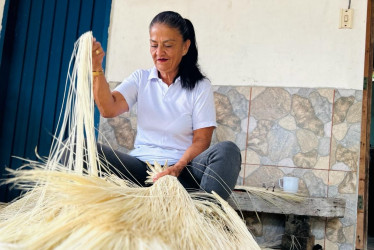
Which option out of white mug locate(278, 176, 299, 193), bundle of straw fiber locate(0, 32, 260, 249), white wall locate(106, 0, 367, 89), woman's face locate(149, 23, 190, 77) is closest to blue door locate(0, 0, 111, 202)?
white wall locate(106, 0, 367, 89)

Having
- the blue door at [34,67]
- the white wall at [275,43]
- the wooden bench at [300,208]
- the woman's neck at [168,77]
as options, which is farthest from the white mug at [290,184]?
the blue door at [34,67]

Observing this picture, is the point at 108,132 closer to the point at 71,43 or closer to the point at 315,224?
the point at 71,43

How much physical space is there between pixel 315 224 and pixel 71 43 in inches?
83.6

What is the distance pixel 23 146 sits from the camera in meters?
3.45

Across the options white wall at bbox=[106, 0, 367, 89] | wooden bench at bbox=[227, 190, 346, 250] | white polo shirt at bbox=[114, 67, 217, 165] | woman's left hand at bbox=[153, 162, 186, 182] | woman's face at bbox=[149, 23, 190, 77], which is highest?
white wall at bbox=[106, 0, 367, 89]

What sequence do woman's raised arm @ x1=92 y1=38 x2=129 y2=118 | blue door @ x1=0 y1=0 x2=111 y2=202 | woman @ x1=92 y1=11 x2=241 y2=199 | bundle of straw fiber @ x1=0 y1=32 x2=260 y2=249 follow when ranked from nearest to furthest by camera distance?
bundle of straw fiber @ x1=0 y1=32 x2=260 y2=249 < woman's raised arm @ x1=92 y1=38 x2=129 y2=118 < woman @ x1=92 y1=11 x2=241 y2=199 < blue door @ x1=0 y1=0 x2=111 y2=202

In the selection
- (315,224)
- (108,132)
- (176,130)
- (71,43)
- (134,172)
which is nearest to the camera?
(134,172)

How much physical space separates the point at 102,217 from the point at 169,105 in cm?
108

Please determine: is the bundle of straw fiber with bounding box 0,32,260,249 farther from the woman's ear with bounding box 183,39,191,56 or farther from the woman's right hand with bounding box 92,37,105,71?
the woman's ear with bounding box 183,39,191,56

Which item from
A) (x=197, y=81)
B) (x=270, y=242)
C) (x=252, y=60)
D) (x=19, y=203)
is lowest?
(x=270, y=242)

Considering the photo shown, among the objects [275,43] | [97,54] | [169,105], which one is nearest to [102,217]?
[97,54]

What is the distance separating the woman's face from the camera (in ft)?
6.42

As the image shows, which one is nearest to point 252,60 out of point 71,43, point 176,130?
point 176,130

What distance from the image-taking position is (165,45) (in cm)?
197
